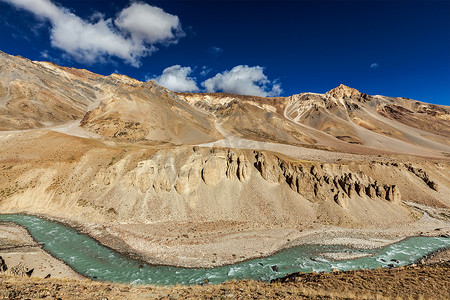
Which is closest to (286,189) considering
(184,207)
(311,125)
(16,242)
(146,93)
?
(184,207)

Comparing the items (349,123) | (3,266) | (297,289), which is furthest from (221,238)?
(349,123)

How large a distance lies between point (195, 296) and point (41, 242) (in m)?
21.1

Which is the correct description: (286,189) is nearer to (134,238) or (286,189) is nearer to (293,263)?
(293,263)

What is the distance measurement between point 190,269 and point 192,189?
13563 millimetres

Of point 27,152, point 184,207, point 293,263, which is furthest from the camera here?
point 27,152

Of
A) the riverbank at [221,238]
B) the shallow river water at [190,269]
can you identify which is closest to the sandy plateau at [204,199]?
the riverbank at [221,238]

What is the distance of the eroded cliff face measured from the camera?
96.4 ft

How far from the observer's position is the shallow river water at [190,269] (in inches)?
740

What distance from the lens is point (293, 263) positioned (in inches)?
842

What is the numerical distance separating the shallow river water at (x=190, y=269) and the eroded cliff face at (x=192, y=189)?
4168 millimetres

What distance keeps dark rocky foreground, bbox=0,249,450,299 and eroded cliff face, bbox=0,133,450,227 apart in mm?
13881

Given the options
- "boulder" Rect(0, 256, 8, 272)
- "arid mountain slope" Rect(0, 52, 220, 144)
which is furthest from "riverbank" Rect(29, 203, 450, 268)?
"arid mountain slope" Rect(0, 52, 220, 144)

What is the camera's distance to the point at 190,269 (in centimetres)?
1986

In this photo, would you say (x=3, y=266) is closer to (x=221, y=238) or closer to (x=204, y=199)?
(x=221, y=238)
